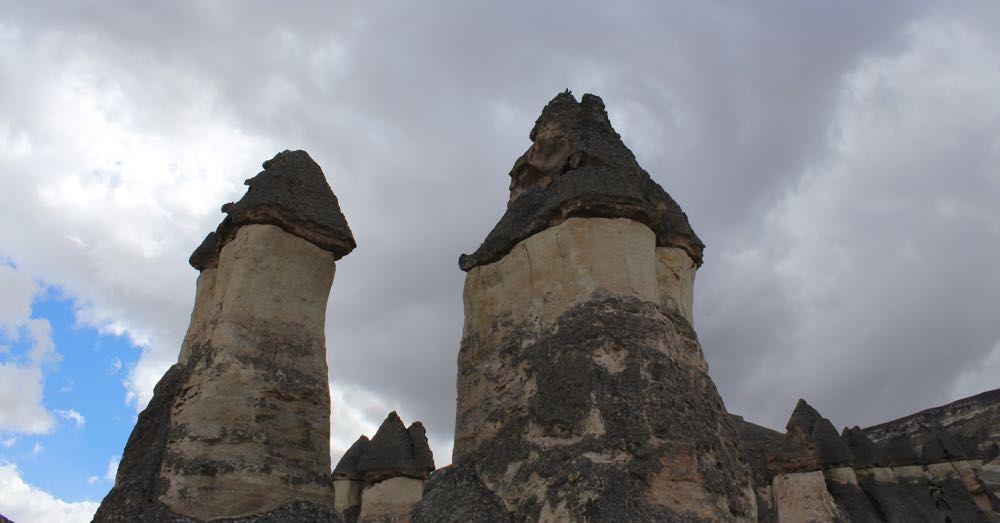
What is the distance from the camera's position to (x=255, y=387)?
6766 mm

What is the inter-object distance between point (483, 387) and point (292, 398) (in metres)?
1.95

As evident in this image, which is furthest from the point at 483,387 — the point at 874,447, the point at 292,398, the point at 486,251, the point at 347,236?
the point at 874,447

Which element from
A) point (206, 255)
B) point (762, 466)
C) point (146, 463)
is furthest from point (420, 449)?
point (146, 463)

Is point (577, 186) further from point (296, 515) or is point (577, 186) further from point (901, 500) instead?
point (901, 500)

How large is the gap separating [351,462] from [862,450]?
13.0 metres

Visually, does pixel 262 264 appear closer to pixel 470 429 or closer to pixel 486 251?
pixel 486 251

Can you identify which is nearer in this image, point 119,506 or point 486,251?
point 119,506

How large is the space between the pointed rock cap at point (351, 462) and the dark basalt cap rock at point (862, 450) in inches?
476

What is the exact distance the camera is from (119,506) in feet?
20.6

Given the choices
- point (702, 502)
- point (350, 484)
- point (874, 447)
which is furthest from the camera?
point (874, 447)

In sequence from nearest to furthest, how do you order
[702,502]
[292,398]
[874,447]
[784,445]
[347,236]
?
[702,502] < [292,398] < [347,236] < [784,445] < [874,447]

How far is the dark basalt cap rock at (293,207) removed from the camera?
7.53 m

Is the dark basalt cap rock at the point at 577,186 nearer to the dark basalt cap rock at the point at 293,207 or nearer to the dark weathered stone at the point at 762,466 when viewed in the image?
the dark basalt cap rock at the point at 293,207

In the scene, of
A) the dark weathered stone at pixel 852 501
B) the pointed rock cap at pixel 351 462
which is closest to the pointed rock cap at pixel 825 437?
the dark weathered stone at pixel 852 501
